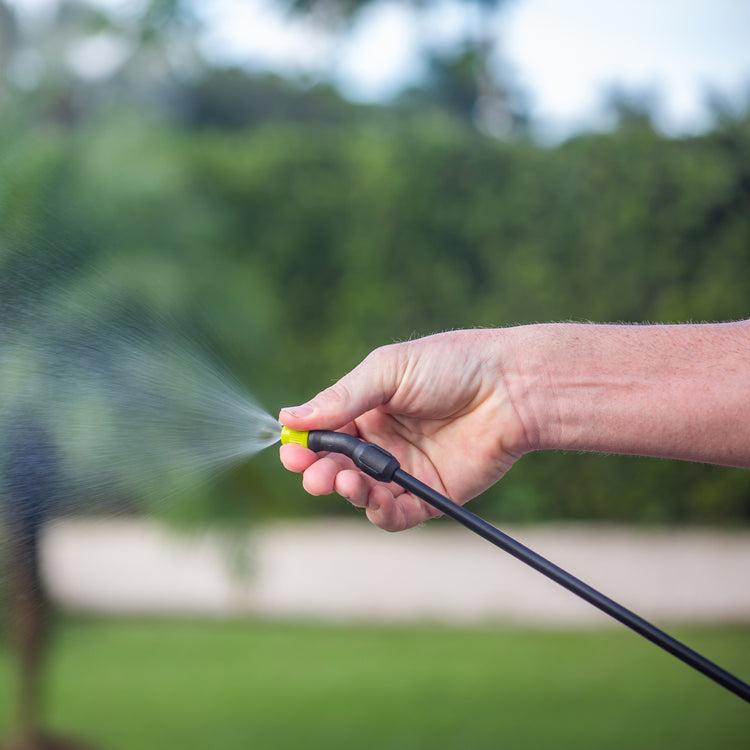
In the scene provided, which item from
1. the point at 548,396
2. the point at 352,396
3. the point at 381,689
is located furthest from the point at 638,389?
the point at 381,689

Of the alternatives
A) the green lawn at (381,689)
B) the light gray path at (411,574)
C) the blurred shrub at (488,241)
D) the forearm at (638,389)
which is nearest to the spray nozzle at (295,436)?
the forearm at (638,389)

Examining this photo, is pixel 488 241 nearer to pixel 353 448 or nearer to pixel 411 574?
pixel 411 574

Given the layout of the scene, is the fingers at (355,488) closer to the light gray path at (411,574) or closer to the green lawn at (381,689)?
the green lawn at (381,689)

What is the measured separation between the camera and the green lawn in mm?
4340

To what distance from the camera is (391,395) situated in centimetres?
171

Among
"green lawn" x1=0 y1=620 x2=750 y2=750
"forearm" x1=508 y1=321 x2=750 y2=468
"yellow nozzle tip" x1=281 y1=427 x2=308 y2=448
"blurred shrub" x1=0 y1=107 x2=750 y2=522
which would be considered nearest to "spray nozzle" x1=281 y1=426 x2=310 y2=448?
"yellow nozzle tip" x1=281 y1=427 x2=308 y2=448

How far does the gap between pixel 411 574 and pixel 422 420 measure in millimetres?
4842

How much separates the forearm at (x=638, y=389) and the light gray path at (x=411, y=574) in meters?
4.61

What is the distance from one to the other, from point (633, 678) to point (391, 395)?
4.04 m

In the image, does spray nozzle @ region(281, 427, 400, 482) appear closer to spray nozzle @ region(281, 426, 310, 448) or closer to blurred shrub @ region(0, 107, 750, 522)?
spray nozzle @ region(281, 426, 310, 448)

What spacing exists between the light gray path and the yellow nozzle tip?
4.63 m

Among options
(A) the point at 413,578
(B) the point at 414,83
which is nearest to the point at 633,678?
(A) the point at 413,578

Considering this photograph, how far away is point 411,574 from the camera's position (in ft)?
21.4

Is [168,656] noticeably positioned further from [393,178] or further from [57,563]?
[393,178]
